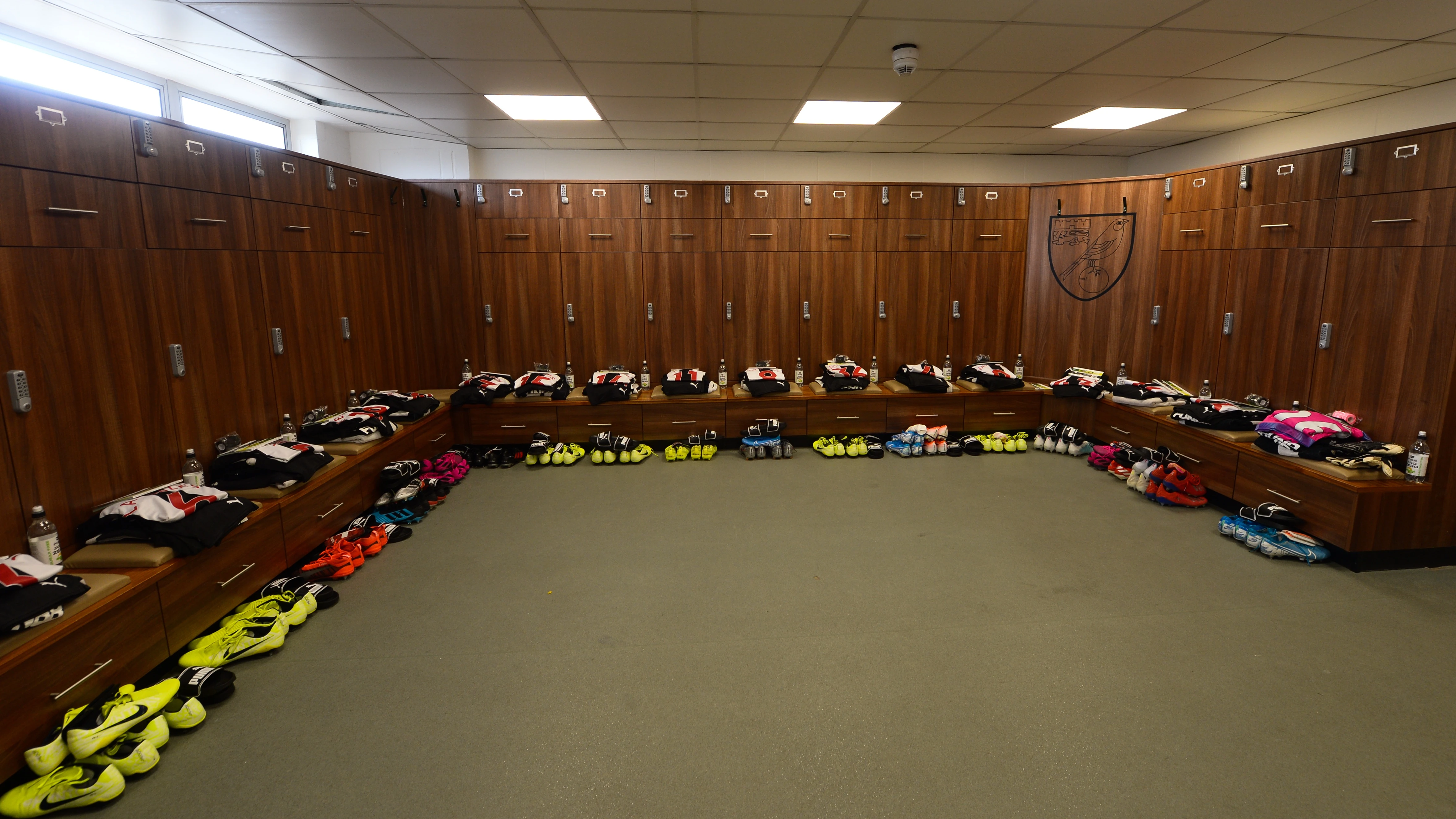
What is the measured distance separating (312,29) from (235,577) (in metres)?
2.61

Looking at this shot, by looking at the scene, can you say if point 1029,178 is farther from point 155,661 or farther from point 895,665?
point 155,661

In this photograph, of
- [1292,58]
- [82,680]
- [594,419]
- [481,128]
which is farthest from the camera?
[594,419]

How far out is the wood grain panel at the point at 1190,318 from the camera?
16.0 feet

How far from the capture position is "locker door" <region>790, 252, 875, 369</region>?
6242 mm

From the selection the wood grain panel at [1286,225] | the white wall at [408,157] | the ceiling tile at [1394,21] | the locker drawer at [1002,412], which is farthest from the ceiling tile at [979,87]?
the white wall at [408,157]

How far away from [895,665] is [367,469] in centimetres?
340

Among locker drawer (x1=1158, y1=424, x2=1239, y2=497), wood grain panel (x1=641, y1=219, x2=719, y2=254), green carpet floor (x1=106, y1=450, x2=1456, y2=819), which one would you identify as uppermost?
wood grain panel (x1=641, y1=219, x2=719, y2=254)

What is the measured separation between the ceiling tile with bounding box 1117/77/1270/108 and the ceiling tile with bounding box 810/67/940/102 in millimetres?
1514

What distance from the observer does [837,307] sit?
6.32m

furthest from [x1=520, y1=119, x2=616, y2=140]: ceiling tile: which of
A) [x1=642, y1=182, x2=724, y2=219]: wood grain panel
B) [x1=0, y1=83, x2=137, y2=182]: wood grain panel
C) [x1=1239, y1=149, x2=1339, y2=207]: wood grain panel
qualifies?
[x1=1239, y1=149, x2=1339, y2=207]: wood grain panel

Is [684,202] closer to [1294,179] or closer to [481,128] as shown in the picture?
[481,128]

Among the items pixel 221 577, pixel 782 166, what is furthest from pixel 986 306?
pixel 221 577

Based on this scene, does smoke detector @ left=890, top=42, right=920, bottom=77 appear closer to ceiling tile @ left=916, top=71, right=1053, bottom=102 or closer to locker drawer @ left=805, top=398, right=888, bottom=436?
ceiling tile @ left=916, top=71, right=1053, bottom=102

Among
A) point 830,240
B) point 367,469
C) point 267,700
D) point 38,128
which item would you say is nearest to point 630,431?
point 367,469
